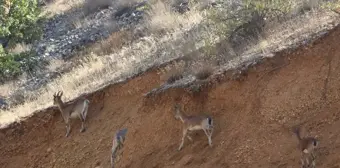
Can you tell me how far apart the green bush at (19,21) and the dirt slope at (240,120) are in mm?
8610

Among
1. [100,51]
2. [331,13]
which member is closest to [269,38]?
[331,13]

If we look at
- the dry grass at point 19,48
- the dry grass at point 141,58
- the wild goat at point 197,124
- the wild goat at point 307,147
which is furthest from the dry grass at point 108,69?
the wild goat at point 307,147

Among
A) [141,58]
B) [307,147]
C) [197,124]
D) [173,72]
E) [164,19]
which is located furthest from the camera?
[164,19]

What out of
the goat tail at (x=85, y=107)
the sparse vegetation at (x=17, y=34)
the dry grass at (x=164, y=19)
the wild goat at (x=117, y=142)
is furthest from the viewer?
the sparse vegetation at (x=17, y=34)

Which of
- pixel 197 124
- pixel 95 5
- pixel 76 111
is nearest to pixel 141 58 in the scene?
pixel 76 111

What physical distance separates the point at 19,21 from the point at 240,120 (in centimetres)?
1262

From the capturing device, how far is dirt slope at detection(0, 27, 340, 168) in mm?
9164

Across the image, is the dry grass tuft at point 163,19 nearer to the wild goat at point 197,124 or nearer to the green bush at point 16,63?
the green bush at point 16,63

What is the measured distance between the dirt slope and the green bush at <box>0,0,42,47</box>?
861 centimetres

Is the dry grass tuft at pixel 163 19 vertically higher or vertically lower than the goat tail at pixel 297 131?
higher

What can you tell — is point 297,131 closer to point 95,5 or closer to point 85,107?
point 85,107

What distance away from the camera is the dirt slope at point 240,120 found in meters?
9.16

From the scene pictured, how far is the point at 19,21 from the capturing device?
19750 mm

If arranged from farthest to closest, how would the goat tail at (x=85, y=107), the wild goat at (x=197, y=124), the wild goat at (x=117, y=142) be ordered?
the goat tail at (x=85, y=107) < the wild goat at (x=117, y=142) < the wild goat at (x=197, y=124)
